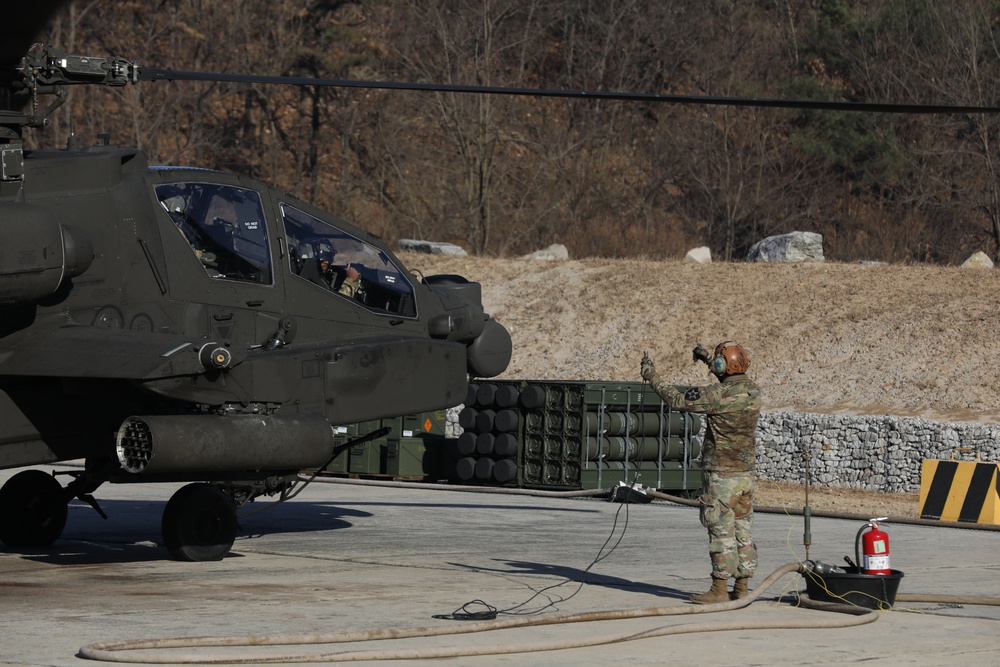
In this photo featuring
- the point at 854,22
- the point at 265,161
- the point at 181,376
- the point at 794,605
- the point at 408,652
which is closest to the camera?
the point at 408,652

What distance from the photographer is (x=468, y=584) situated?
1135 centimetres

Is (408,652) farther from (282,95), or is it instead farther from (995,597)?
(282,95)

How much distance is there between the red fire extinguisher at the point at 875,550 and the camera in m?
10.1

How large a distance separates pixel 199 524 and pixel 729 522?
518 centimetres

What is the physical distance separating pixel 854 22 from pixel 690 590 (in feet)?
Answer: 158

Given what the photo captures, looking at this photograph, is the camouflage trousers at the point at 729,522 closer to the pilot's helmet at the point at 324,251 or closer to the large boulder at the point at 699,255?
the pilot's helmet at the point at 324,251

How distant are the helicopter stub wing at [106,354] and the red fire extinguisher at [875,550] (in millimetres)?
5163

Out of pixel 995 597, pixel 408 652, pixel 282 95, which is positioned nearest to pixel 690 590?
pixel 995 597

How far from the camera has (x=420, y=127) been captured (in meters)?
59.9

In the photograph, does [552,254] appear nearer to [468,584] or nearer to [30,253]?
[468,584]

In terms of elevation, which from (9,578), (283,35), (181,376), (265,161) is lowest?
(9,578)

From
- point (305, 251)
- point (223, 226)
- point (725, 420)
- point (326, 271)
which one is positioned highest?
point (223, 226)

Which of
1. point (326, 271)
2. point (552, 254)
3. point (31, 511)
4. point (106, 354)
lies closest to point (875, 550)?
point (326, 271)

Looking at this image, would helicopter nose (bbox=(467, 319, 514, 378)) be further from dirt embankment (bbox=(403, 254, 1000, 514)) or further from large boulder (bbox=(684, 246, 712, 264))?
large boulder (bbox=(684, 246, 712, 264))
